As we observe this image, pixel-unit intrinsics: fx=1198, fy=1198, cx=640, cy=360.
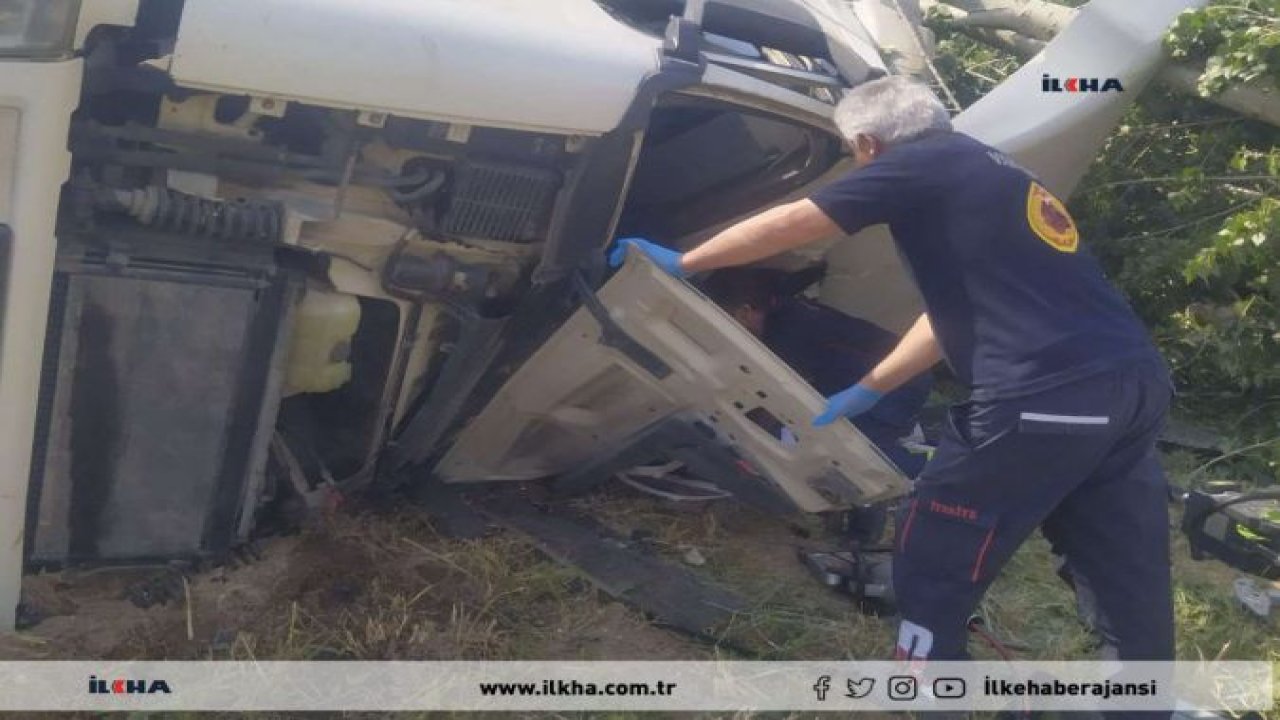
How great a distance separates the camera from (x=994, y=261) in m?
2.69

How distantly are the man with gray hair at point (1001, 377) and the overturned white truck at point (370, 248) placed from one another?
33 centimetres

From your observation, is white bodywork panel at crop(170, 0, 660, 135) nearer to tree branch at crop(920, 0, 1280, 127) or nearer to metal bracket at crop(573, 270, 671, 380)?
metal bracket at crop(573, 270, 671, 380)

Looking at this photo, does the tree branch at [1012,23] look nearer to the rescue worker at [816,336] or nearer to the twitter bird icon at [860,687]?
the rescue worker at [816,336]

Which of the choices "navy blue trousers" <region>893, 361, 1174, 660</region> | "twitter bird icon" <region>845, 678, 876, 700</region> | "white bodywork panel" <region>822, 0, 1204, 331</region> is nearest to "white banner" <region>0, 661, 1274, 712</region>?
"twitter bird icon" <region>845, 678, 876, 700</region>

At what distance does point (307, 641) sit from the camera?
2.87m

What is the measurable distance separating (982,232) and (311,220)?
1500 mm

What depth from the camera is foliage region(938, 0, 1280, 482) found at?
4508mm

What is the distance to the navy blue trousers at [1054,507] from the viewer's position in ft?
8.67

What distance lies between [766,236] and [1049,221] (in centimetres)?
65

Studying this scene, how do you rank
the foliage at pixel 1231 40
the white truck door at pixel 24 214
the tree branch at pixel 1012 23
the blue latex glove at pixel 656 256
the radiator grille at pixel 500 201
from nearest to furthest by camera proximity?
the white truck door at pixel 24 214 < the radiator grille at pixel 500 201 < the blue latex glove at pixel 656 256 < the foliage at pixel 1231 40 < the tree branch at pixel 1012 23

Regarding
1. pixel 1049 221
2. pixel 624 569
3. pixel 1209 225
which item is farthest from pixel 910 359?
pixel 1209 225

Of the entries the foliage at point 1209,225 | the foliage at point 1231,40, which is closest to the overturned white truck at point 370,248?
the foliage at point 1231,40

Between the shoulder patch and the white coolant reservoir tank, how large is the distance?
5.32ft

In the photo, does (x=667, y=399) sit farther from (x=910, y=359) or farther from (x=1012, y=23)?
(x=1012, y=23)
